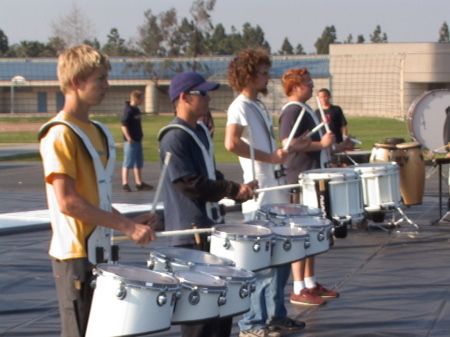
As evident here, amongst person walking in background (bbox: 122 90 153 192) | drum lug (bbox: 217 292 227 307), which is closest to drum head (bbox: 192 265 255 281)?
drum lug (bbox: 217 292 227 307)

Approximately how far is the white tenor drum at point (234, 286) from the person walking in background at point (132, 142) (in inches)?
389

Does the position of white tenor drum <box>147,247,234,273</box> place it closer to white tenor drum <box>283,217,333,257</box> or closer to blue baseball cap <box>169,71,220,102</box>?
blue baseball cap <box>169,71,220,102</box>

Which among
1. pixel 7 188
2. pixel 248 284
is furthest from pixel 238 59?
pixel 7 188

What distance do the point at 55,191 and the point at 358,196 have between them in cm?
323

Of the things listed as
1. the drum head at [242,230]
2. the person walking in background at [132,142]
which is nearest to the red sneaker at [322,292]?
the drum head at [242,230]

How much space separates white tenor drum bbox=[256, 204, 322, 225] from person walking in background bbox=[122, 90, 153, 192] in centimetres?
853

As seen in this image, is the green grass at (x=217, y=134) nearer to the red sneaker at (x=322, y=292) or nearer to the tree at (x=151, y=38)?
the red sneaker at (x=322, y=292)

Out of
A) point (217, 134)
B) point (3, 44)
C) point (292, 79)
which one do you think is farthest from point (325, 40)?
point (292, 79)

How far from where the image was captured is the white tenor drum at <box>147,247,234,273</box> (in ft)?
12.0

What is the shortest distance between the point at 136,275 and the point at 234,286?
1.72ft

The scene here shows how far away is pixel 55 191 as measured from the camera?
3.26 metres

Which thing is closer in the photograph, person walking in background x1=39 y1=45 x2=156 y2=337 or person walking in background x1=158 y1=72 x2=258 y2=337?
person walking in background x1=39 y1=45 x2=156 y2=337

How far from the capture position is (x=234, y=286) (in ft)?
11.6

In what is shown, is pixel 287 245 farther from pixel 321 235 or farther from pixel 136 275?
pixel 136 275
